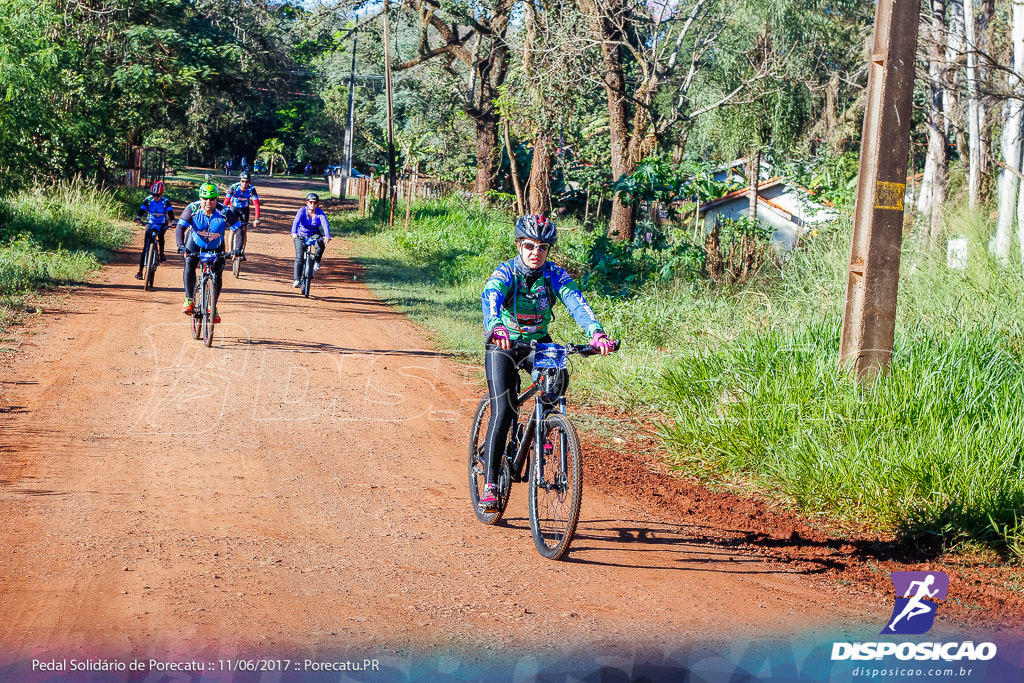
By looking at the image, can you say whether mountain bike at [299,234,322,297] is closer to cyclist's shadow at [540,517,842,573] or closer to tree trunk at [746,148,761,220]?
cyclist's shadow at [540,517,842,573]

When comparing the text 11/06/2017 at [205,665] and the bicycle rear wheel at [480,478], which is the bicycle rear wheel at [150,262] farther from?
the text 11/06/2017 at [205,665]

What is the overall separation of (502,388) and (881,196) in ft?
11.2

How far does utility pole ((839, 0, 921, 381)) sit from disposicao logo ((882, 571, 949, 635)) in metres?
2.04

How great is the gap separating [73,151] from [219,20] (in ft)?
38.6

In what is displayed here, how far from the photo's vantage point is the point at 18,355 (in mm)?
10867

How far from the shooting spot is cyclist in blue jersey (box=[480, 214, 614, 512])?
6.19 metres

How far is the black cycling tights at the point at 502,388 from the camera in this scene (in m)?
6.19

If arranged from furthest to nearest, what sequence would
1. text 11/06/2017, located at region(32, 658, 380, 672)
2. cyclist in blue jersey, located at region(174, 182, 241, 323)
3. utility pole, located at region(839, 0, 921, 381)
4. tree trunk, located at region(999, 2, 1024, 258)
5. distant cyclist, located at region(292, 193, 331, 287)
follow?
distant cyclist, located at region(292, 193, 331, 287), cyclist in blue jersey, located at region(174, 182, 241, 323), tree trunk, located at region(999, 2, 1024, 258), utility pole, located at region(839, 0, 921, 381), text 11/06/2017, located at region(32, 658, 380, 672)

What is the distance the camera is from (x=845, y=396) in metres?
7.24

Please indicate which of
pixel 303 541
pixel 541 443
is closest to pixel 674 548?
pixel 541 443

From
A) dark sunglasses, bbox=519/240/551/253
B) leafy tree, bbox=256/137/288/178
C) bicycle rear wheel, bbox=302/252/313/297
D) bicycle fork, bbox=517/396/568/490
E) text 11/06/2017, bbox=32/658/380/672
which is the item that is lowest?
text 11/06/2017, bbox=32/658/380/672

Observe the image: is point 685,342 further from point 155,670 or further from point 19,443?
point 155,670

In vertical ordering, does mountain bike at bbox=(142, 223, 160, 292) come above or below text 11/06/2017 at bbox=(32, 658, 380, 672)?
above

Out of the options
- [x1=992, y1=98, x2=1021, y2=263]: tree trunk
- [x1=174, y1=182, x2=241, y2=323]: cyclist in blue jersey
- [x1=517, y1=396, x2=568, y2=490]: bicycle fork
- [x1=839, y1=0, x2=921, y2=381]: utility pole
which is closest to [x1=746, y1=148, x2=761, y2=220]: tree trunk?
[x1=992, y1=98, x2=1021, y2=263]: tree trunk
